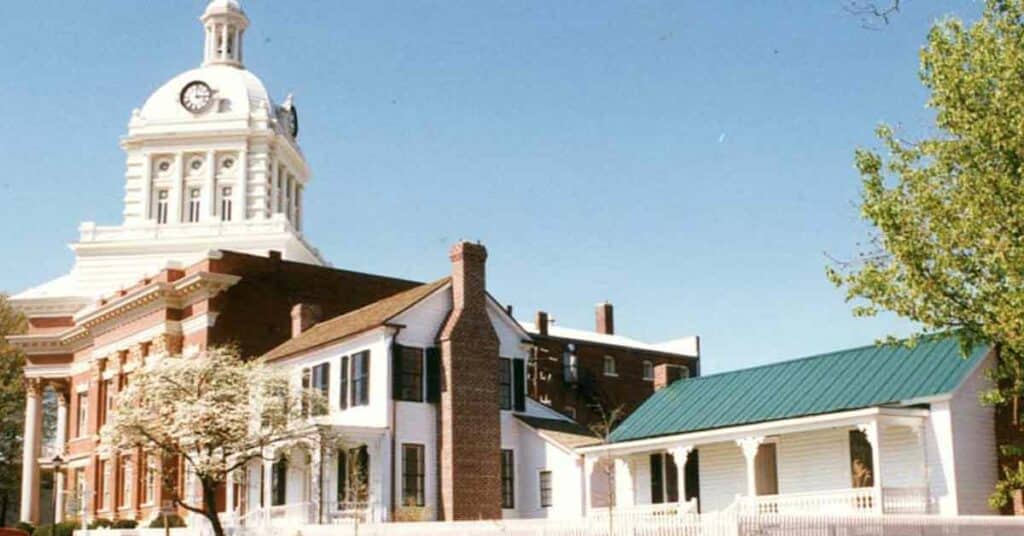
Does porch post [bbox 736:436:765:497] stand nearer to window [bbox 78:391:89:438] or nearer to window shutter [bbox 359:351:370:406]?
window shutter [bbox 359:351:370:406]

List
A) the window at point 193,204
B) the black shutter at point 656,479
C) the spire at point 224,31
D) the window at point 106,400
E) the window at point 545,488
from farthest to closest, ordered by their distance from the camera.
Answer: the spire at point 224,31 < the window at point 193,204 < the window at point 106,400 < the window at point 545,488 < the black shutter at point 656,479

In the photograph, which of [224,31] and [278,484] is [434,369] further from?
[224,31]

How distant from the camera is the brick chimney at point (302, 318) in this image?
54.6m

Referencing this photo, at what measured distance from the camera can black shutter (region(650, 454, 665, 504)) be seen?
42688mm

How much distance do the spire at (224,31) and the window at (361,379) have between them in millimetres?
66589

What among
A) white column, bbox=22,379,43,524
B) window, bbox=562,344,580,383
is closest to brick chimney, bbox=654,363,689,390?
window, bbox=562,344,580,383

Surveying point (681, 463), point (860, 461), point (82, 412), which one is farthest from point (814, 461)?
point (82, 412)

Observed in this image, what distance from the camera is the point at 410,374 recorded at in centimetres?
4562

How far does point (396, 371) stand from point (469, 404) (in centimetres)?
284

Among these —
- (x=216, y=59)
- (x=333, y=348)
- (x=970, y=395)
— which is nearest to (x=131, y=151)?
(x=216, y=59)

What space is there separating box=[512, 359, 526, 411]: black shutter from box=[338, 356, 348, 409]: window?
601 cm

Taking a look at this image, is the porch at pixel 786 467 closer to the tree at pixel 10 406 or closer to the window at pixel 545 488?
the window at pixel 545 488

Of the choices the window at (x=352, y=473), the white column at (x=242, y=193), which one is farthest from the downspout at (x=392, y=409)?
the white column at (x=242, y=193)

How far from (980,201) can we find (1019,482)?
6631mm
